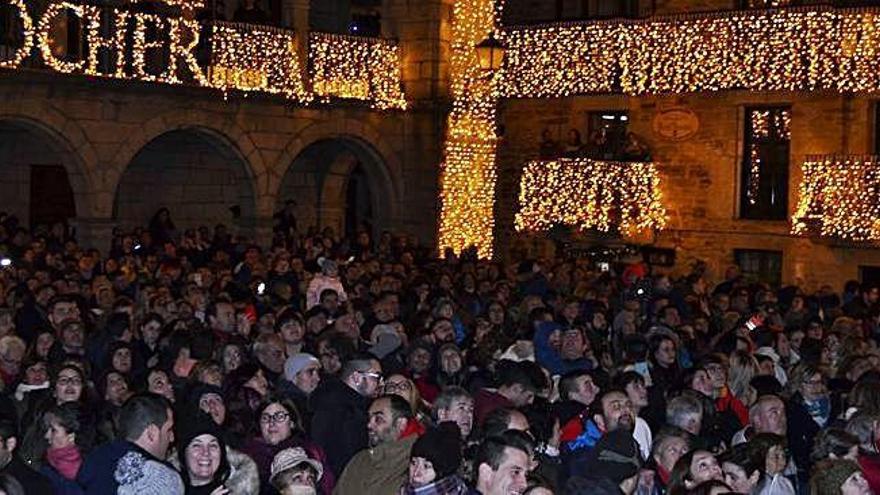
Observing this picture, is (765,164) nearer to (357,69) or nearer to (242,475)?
(357,69)

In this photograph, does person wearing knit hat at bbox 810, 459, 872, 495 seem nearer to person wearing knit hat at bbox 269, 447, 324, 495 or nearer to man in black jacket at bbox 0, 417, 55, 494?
person wearing knit hat at bbox 269, 447, 324, 495

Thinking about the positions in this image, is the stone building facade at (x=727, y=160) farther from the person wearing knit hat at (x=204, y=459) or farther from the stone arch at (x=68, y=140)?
the person wearing knit hat at (x=204, y=459)

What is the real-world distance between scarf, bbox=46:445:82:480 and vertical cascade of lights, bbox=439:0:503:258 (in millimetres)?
18296

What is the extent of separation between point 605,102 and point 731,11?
3.20m

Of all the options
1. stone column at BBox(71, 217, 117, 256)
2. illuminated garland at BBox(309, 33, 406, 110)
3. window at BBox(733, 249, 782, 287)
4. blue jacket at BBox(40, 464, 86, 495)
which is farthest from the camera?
window at BBox(733, 249, 782, 287)

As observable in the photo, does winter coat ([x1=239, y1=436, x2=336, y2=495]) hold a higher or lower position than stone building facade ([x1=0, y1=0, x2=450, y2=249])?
lower

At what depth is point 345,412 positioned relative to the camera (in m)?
9.98

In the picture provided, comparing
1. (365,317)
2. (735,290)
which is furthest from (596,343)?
(735,290)

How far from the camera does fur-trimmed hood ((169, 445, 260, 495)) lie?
27.1 feet

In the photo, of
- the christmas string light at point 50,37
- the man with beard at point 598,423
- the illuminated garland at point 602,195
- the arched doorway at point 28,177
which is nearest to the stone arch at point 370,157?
the illuminated garland at point 602,195

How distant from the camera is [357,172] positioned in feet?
107

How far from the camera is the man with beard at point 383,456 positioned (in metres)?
8.36

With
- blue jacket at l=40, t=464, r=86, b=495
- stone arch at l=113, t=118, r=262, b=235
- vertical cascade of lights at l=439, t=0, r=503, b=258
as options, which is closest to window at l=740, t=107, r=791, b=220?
vertical cascade of lights at l=439, t=0, r=503, b=258

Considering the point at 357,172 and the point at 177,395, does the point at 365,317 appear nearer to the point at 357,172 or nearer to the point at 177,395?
the point at 177,395
